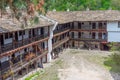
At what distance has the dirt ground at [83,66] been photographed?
110 feet

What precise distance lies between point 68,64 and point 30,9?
2368cm

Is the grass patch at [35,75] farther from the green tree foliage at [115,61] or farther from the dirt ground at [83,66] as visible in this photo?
the green tree foliage at [115,61]

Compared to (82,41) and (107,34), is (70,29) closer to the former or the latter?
(82,41)

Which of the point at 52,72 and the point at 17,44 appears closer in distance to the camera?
the point at 17,44

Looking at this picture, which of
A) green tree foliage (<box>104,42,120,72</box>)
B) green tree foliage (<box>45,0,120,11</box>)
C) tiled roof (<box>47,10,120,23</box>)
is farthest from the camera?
green tree foliage (<box>45,0,120,11</box>)

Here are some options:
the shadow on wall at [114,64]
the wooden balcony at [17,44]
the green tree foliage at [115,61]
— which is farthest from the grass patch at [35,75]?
the green tree foliage at [115,61]

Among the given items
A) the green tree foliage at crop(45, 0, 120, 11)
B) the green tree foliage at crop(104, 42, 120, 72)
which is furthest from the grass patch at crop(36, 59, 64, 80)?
the green tree foliage at crop(45, 0, 120, 11)

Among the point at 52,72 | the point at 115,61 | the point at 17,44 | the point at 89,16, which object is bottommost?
the point at 52,72

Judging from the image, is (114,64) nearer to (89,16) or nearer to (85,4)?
(89,16)

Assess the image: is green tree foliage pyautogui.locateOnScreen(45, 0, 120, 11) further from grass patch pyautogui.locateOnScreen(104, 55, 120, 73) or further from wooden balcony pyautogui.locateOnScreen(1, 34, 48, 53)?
wooden balcony pyautogui.locateOnScreen(1, 34, 48, 53)

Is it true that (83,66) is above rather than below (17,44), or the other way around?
below

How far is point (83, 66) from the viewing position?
127ft

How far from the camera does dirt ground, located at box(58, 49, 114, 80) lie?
33.5 m

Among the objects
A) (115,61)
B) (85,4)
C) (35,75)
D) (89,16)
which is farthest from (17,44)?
(85,4)
